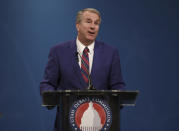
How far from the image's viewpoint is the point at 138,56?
340cm

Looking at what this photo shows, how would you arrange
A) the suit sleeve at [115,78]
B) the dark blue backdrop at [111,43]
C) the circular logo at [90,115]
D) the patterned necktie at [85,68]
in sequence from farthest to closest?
the dark blue backdrop at [111,43]
the suit sleeve at [115,78]
the patterned necktie at [85,68]
the circular logo at [90,115]

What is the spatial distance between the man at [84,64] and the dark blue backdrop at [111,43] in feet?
3.12

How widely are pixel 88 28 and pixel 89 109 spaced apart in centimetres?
92

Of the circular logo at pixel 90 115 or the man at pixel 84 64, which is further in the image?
the man at pixel 84 64

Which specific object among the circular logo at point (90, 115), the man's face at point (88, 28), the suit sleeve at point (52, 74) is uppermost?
the man's face at point (88, 28)

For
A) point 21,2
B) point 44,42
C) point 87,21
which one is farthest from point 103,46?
point 21,2

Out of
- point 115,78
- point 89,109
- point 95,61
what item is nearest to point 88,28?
point 95,61

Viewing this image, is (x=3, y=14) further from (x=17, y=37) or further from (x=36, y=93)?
(x=36, y=93)

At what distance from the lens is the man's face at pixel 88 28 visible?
93.0 inches

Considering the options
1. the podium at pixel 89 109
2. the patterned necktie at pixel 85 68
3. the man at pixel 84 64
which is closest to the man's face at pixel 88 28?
the man at pixel 84 64

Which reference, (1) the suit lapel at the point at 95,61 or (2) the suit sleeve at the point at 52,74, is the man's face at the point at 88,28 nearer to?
(1) the suit lapel at the point at 95,61

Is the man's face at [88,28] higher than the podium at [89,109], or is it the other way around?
the man's face at [88,28]

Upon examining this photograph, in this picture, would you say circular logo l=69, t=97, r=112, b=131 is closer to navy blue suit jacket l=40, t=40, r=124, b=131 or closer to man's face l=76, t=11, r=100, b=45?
navy blue suit jacket l=40, t=40, r=124, b=131

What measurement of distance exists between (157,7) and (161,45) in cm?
45
